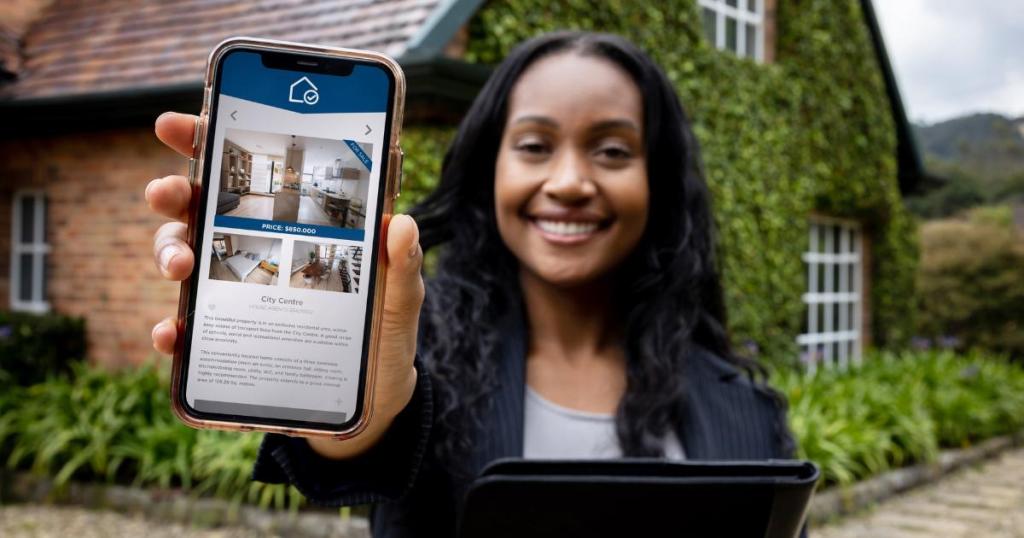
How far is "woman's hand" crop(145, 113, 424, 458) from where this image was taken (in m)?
0.99

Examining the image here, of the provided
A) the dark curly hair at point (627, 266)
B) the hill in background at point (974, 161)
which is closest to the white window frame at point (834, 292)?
the dark curly hair at point (627, 266)

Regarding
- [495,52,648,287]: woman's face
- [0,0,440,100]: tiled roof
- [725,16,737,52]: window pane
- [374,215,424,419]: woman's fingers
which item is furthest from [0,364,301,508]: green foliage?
[725,16,737,52]: window pane

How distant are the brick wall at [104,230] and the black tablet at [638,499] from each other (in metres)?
6.40

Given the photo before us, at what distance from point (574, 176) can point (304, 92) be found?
711 millimetres

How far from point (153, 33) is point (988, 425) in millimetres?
8487

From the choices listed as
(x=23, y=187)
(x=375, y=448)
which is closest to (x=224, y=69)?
(x=375, y=448)

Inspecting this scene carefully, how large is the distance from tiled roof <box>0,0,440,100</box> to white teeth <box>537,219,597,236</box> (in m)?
4.20

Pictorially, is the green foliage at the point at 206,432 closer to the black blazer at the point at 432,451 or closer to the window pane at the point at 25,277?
the window pane at the point at 25,277

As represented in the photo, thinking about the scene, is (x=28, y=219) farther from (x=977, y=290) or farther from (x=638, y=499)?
(x=977, y=290)

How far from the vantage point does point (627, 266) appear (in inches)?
78.5

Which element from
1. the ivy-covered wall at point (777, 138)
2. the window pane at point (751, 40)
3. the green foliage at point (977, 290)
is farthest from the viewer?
the green foliage at point (977, 290)

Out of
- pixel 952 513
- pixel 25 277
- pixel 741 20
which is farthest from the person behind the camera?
pixel 741 20

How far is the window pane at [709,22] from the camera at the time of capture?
8.88 meters

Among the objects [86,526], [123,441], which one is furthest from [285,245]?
[123,441]
